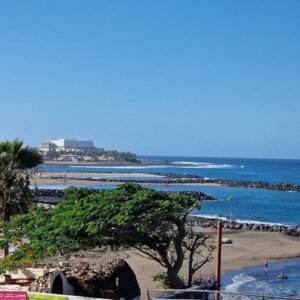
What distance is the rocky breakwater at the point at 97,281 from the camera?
56.4ft

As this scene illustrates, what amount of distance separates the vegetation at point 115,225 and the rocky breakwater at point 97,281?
0.81 metres

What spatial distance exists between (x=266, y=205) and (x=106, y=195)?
70857 millimetres

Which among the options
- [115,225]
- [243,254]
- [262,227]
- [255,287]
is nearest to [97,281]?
[115,225]

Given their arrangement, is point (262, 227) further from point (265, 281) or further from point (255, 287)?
point (255, 287)

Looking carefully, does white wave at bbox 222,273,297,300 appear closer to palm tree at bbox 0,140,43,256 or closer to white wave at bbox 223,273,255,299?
white wave at bbox 223,273,255,299

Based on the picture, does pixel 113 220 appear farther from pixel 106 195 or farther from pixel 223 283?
pixel 223 283

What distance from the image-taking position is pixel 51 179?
134 metres

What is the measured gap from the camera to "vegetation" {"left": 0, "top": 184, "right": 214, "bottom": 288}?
650 inches

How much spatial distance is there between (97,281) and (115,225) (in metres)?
3.24

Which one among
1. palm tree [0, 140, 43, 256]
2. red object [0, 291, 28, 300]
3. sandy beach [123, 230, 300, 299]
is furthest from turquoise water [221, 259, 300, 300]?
red object [0, 291, 28, 300]

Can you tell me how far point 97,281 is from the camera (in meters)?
19.2

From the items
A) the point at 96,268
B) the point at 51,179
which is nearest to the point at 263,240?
the point at 96,268

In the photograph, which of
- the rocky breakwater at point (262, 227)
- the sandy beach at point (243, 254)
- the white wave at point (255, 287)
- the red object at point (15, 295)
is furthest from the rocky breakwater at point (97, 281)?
the rocky breakwater at point (262, 227)

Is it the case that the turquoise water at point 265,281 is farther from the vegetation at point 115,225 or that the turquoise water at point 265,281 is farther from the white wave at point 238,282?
the vegetation at point 115,225
